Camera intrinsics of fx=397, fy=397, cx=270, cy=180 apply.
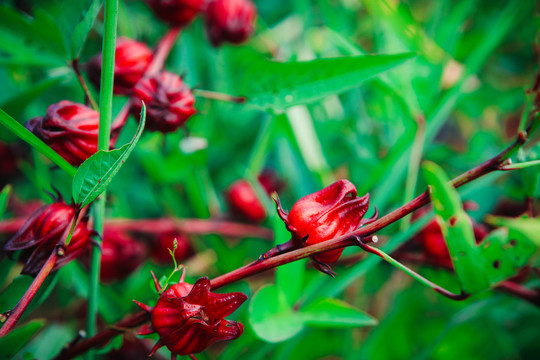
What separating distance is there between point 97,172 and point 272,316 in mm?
218

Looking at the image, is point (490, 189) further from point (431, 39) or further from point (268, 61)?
point (268, 61)

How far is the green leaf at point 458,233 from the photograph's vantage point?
26cm

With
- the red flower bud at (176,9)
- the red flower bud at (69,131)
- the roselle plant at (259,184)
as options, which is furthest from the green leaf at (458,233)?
the red flower bud at (176,9)

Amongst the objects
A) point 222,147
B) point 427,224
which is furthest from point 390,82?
point 222,147

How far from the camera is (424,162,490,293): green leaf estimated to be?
26 centimetres

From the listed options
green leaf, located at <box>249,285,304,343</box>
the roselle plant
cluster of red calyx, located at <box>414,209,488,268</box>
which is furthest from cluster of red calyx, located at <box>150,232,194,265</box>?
cluster of red calyx, located at <box>414,209,488,268</box>

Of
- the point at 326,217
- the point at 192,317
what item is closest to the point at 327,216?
the point at 326,217

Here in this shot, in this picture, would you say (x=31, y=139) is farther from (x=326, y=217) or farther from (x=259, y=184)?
(x=259, y=184)

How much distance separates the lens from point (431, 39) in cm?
67

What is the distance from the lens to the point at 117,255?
0.57 metres

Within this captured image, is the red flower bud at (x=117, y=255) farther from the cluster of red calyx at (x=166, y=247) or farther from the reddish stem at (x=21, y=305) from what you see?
the reddish stem at (x=21, y=305)

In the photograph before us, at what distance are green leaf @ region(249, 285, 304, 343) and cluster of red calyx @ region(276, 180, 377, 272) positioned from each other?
12 cm

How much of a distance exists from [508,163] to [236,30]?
42 cm

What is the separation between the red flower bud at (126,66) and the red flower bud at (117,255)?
0.25 m
